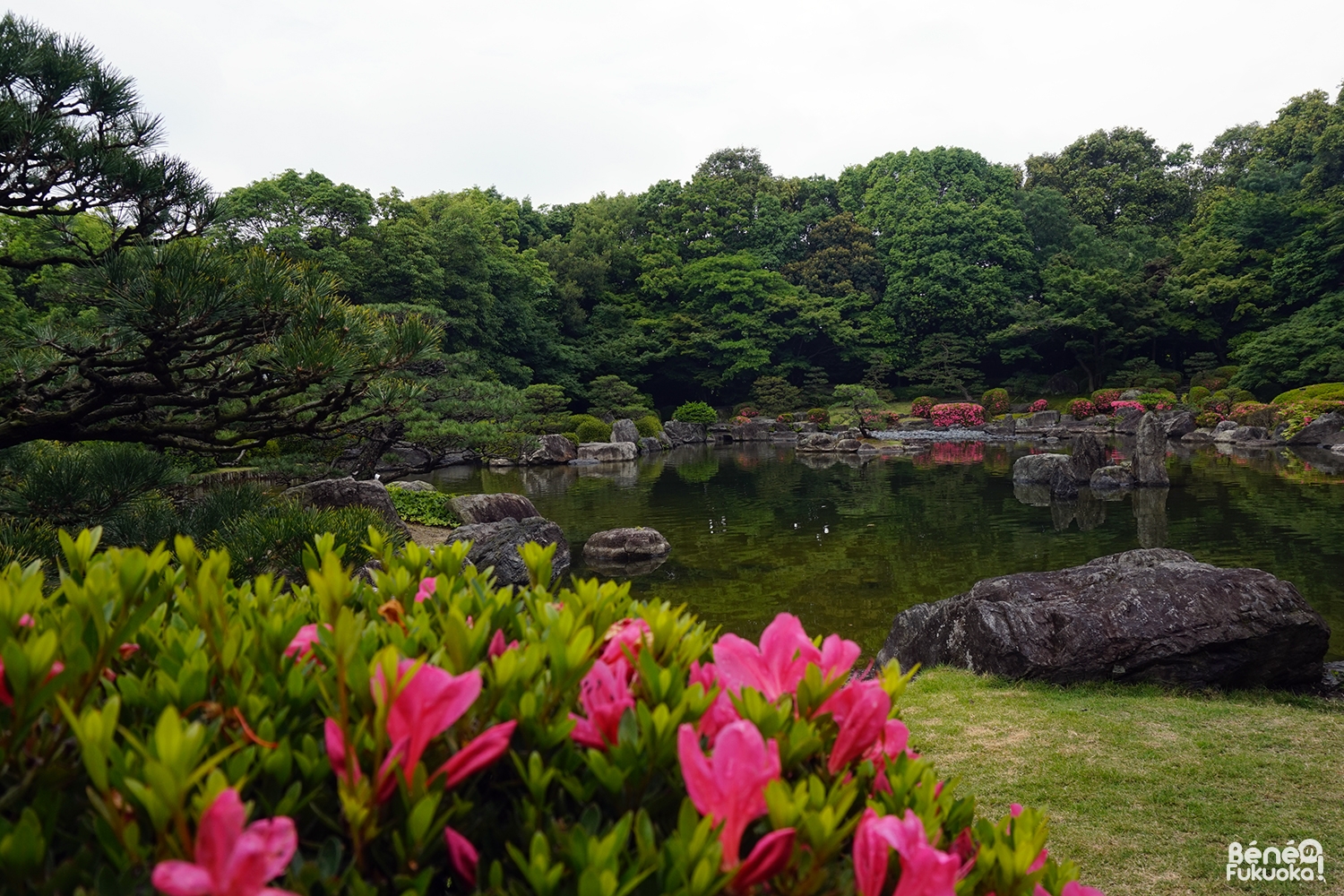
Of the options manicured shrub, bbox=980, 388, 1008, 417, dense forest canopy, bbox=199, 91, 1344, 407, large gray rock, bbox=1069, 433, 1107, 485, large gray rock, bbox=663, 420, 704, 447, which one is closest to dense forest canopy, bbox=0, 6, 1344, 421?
dense forest canopy, bbox=199, 91, 1344, 407

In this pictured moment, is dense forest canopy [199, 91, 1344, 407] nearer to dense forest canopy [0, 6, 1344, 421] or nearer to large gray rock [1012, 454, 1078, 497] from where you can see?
dense forest canopy [0, 6, 1344, 421]

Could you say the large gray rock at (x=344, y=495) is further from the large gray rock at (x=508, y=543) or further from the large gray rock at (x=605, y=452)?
the large gray rock at (x=605, y=452)

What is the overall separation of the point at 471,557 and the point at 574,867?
8.91m

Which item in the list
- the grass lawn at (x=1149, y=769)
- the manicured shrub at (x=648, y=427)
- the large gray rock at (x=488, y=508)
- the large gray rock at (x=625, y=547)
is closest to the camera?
the grass lawn at (x=1149, y=769)

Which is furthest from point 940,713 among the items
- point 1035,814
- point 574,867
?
point 574,867

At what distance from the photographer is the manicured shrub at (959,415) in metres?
31.7

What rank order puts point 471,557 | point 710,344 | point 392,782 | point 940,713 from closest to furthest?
point 392,782 → point 940,713 → point 471,557 → point 710,344

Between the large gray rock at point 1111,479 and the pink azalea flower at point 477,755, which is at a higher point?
the pink azalea flower at point 477,755

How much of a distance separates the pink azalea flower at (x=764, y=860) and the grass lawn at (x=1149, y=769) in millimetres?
2941

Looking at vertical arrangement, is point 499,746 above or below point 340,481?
above

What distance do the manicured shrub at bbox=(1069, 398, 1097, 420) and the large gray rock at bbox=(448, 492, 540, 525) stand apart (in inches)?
1004

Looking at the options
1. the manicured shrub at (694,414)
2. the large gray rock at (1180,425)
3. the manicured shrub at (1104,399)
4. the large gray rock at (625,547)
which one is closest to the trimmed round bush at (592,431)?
the manicured shrub at (694,414)

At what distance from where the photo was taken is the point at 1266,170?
32250 mm

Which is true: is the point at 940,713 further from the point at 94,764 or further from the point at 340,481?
the point at 340,481
